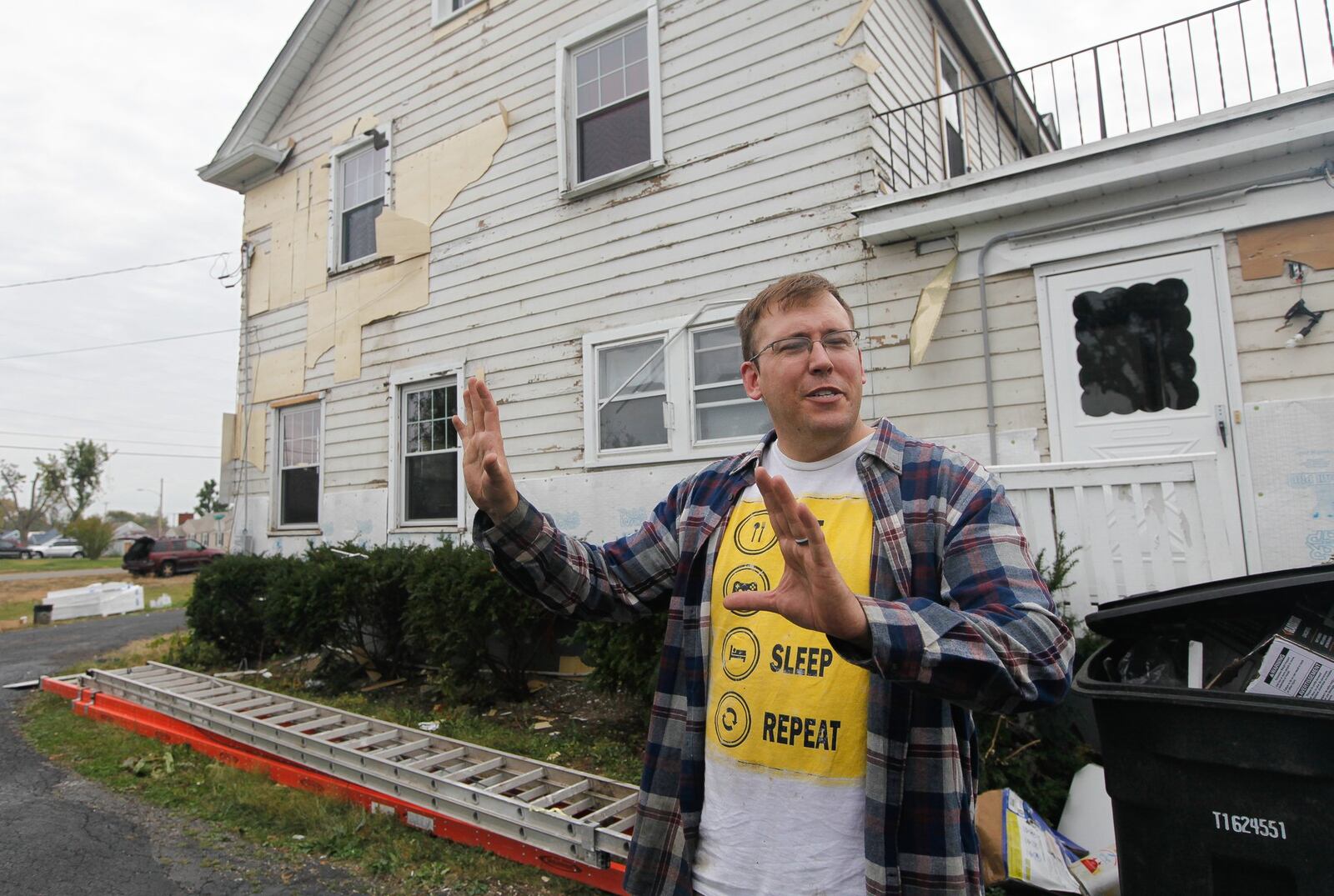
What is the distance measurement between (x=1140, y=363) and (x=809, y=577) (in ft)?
15.1

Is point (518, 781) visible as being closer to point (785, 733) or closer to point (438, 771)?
point (438, 771)

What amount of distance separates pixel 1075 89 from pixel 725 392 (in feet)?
11.3

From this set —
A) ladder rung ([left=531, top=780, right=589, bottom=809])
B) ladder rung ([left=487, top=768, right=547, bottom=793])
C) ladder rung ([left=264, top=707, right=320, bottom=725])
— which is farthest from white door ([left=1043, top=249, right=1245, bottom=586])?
ladder rung ([left=264, top=707, right=320, bottom=725])

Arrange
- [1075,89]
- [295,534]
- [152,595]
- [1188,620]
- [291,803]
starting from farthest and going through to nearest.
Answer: [152,595] < [295,534] < [1075,89] < [291,803] < [1188,620]

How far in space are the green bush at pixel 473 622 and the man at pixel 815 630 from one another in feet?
13.4

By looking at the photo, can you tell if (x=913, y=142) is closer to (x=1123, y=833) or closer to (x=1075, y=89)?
(x=1075, y=89)

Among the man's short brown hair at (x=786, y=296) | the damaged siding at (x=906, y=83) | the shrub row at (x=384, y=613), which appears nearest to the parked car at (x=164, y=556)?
the shrub row at (x=384, y=613)

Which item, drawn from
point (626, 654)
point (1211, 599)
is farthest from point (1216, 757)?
point (626, 654)

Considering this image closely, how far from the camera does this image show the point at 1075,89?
555 centimetres

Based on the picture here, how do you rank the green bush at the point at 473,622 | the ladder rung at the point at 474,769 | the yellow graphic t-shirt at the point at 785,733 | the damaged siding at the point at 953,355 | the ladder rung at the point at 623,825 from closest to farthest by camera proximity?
1. the yellow graphic t-shirt at the point at 785,733
2. the ladder rung at the point at 623,825
3. the ladder rung at the point at 474,769
4. the damaged siding at the point at 953,355
5. the green bush at the point at 473,622

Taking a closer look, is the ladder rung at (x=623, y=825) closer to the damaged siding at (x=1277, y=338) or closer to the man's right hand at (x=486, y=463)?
the man's right hand at (x=486, y=463)

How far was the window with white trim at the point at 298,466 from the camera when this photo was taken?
31.8 ft

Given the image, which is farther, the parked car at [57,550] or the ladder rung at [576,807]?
the parked car at [57,550]

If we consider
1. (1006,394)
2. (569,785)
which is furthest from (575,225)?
(569,785)
